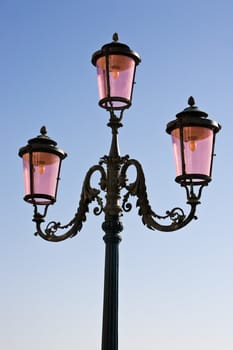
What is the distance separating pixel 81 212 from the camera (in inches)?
325

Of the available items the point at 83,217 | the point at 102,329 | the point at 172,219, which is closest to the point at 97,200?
the point at 83,217

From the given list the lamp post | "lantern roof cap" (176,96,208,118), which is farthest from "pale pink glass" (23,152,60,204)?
"lantern roof cap" (176,96,208,118)

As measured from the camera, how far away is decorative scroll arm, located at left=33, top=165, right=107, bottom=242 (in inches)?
318

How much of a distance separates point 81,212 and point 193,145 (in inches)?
56.0

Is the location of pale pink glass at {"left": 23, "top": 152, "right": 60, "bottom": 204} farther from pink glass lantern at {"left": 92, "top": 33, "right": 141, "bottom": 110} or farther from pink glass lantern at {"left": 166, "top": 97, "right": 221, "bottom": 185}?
pink glass lantern at {"left": 166, "top": 97, "right": 221, "bottom": 185}

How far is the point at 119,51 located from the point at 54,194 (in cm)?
158

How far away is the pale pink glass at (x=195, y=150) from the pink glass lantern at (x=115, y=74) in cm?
80

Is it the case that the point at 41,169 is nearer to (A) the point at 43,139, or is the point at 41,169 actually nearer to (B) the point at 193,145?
(A) the point at 43,139

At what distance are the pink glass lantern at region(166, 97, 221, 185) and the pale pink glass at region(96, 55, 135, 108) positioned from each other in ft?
2.49

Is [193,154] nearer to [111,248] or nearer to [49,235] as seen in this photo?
[111,248]

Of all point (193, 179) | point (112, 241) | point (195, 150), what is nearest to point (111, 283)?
point (112, 241)

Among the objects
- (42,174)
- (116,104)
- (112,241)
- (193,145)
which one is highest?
(116,104)

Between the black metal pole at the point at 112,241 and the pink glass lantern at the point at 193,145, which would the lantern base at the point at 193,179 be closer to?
the pink glass lantern at the point at 193,145

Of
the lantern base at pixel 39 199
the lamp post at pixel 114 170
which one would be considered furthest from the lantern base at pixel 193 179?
the lantern base at pixel 39 199
